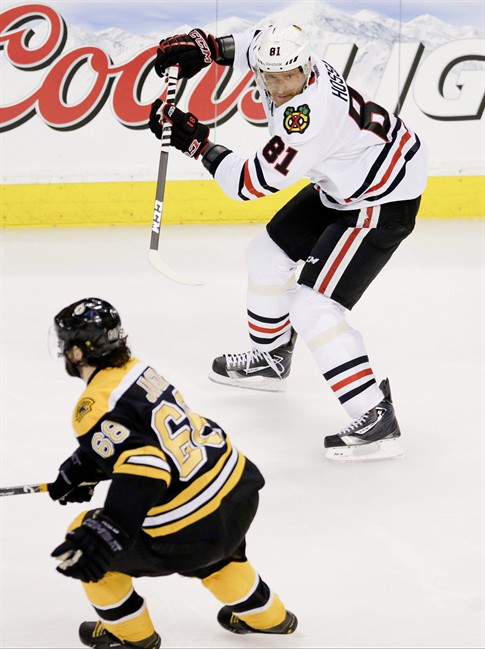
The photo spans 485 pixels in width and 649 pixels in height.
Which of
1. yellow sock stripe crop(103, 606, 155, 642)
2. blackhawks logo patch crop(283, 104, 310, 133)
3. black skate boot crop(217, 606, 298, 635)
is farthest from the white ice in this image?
blackhawks logo patch crop(283, 104, 310, 133)

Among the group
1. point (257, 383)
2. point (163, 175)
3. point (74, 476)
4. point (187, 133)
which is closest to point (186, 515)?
point (74, 476)

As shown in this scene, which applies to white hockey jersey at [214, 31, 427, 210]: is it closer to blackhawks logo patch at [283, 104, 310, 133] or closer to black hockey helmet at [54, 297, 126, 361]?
blackhawks logo patch at [283, 104, 310, 133]

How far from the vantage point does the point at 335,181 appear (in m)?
3.04

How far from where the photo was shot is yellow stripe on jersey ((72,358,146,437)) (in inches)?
74.5

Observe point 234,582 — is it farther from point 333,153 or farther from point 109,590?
point 333,153

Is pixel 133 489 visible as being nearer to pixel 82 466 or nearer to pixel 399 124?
pixel 82 466

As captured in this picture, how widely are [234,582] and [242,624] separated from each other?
6.4 inches

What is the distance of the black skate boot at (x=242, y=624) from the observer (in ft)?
7.03

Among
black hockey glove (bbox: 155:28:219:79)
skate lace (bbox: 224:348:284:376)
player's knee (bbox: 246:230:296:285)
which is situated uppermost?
black hockey glove (bbox: 155:28:219:79)

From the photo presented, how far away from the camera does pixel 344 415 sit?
3.37 metres

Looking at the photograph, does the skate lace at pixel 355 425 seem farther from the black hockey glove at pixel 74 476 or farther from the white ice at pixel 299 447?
the black hockey glove at pixel 74 476

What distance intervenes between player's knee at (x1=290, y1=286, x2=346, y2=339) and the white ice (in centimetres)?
35

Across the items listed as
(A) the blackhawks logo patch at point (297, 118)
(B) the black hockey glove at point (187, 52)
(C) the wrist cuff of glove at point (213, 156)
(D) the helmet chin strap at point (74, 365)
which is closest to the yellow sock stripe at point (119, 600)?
(D) the helmet chin strap at point (74, 365)

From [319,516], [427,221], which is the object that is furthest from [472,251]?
[319,516]
